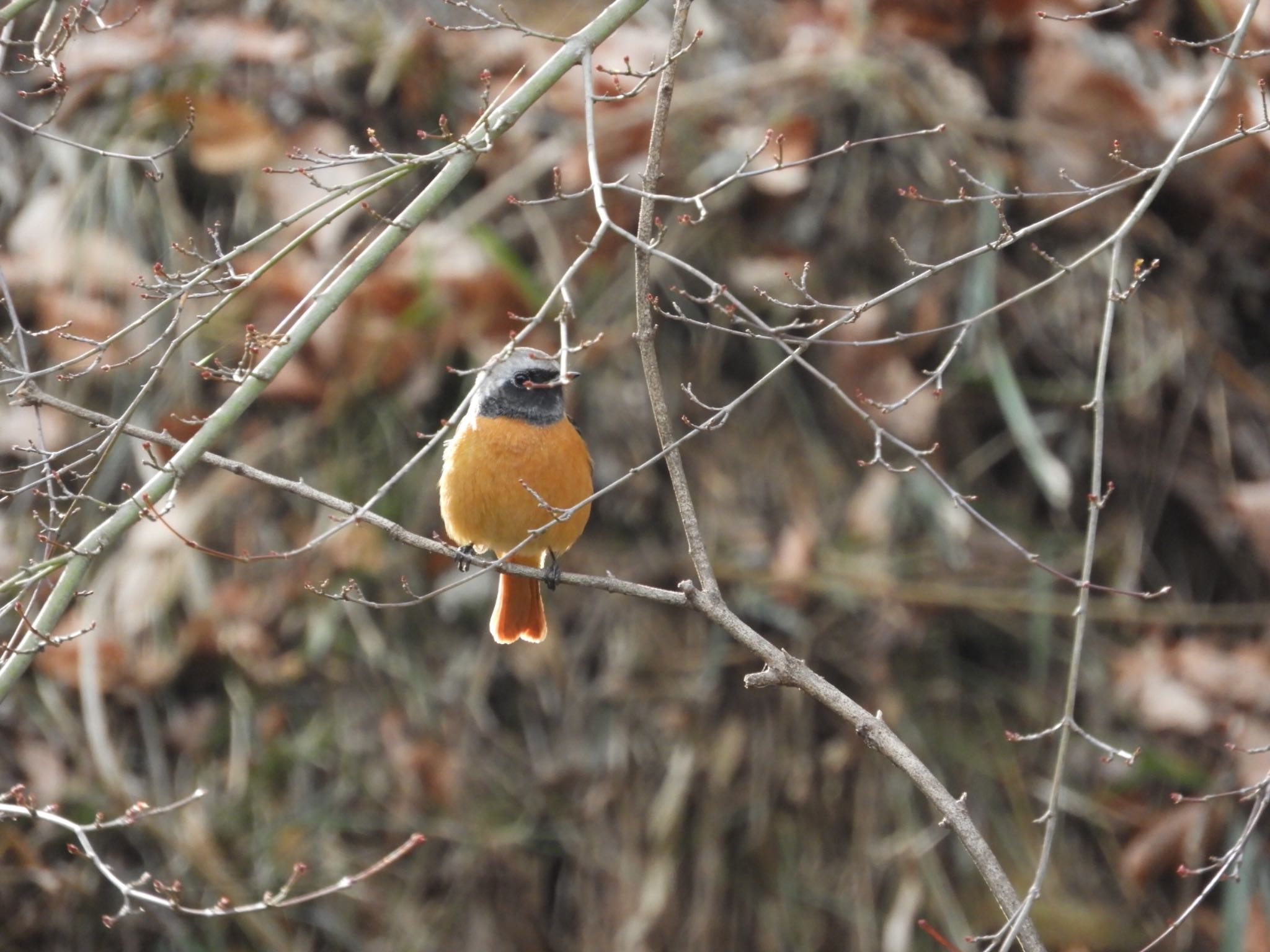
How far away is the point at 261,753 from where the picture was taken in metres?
5.23

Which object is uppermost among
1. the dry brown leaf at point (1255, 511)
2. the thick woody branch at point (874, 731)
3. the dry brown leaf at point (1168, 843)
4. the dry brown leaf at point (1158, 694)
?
the thick woody branch at point (874, 731)

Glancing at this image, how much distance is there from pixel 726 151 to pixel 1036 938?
4044 millimetres

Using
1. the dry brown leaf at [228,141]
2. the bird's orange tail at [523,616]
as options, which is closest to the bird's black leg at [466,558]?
the bird's orange tail at [523,616]

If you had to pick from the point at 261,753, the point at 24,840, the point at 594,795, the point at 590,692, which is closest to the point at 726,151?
the point at 590,692

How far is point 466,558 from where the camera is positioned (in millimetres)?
3186

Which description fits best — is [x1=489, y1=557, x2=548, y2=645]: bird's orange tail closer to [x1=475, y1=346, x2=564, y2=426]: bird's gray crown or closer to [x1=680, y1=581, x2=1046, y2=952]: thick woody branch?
[x1=475, y1=346, x2=564, y2=426]: bird's gray crown

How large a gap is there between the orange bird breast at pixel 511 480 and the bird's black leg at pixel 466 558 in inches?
5.0

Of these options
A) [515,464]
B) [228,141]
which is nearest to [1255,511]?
[515,464]

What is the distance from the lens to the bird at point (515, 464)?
12.7 ft

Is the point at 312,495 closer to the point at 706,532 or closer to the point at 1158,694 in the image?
the point at 706,532

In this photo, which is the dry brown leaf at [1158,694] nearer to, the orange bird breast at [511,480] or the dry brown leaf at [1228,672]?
the dry brown leaf at [1228,672]

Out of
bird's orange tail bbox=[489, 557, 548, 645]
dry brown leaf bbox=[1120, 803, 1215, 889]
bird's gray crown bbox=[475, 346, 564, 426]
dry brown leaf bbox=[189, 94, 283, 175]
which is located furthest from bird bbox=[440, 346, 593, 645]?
dry brown leaf bbox=[1120, 803, 1215, 889]

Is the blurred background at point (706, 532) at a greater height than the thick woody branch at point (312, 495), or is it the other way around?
the thick woody branch at point (312, 495)

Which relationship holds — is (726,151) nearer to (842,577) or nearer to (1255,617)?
(842,577)
